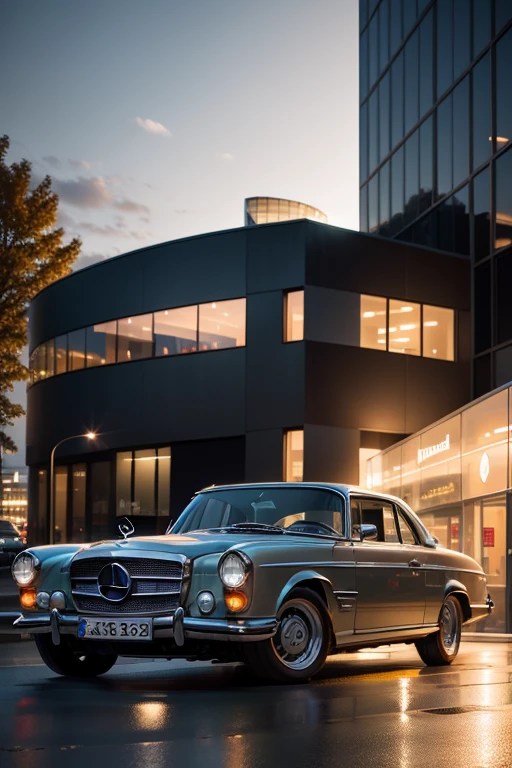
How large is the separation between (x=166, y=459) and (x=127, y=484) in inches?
117

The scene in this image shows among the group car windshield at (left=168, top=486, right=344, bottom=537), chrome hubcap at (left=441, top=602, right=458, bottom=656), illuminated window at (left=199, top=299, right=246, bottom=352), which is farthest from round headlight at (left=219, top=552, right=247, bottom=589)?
illuminated window at (left=199, top=299, right=246, bottom=352)

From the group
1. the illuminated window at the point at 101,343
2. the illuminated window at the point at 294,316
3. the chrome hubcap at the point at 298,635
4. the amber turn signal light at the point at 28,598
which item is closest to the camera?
the chrome hubcap at the point at 298,635

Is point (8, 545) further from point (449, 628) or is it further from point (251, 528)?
point (251, 528)

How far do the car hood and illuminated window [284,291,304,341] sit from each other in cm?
2391

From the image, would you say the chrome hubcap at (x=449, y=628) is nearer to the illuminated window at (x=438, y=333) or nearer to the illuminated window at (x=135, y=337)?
the illuminated window at (x=438, y=333)

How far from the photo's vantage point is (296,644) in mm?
8875

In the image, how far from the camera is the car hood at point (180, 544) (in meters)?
8.69

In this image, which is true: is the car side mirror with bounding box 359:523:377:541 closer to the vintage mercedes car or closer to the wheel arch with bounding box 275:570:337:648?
the vintage mercedes car

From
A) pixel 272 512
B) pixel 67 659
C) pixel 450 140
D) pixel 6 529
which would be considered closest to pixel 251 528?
pixel 272 512

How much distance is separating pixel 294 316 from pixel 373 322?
8.08ft

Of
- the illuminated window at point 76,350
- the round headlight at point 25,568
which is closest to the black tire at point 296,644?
the round headlight at point 25,568

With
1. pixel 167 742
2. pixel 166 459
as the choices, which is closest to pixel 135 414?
pixel 166 459

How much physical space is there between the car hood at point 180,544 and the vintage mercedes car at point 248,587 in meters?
0.01

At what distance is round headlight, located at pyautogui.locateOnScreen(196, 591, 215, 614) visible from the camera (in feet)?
27.5
